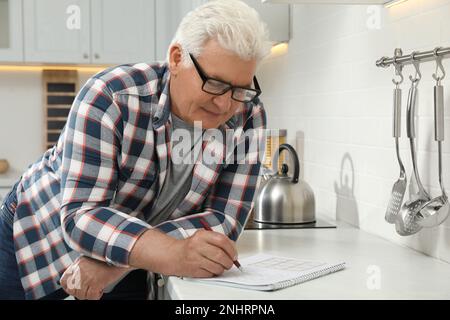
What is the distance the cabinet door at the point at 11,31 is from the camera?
3.38m

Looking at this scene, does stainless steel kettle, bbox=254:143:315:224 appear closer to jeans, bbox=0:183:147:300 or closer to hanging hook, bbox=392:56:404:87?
hanging hook, bbox=392:56:404:87

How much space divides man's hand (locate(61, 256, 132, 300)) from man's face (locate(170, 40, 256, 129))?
349 mm

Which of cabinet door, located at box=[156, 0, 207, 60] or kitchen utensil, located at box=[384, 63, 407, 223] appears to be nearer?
kitchen utensil, located at box=[384, 63, 407, 223]

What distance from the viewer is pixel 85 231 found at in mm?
1284

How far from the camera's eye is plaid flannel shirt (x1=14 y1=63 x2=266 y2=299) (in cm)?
130

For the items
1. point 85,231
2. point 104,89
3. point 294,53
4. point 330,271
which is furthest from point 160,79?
point 294,53

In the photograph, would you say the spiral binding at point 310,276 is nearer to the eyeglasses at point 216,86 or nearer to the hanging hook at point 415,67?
the eyeglasses at point 216,86

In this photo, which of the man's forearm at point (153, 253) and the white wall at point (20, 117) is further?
the white wall at point (20, 117)

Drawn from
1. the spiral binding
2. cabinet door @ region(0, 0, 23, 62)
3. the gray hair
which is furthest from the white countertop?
cabinet door @ region(0, 0, 23, 62)

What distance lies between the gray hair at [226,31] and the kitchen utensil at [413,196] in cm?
42

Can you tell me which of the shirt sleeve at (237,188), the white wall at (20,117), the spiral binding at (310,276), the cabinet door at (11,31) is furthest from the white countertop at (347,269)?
the white wall at (20,117)

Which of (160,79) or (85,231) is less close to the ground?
(160,79)

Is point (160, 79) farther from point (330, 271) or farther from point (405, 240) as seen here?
point (405, 240)
